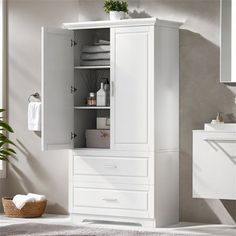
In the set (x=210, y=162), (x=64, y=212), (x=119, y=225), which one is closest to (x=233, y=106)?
(x=210, y=162)

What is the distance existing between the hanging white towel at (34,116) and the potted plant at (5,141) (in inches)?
7.9

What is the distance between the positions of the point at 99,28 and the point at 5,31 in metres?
1.10

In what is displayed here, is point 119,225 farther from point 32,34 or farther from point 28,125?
point 32,34

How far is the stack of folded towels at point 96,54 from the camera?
6.50 meters

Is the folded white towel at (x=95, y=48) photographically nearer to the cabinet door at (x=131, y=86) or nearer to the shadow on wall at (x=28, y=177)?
the cabinet door at (x=131, y=86)

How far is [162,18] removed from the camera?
257 inches

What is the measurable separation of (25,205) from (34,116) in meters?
0.87

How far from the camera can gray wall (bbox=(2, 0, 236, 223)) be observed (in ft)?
20.8

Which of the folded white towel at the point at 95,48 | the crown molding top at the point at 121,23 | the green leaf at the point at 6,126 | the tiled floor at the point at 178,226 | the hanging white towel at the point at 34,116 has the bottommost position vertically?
the tiled floor at the point at 178,226

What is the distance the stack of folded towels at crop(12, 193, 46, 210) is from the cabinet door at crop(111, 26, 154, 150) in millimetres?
972

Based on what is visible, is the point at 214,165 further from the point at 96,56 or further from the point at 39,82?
the point at 39,82

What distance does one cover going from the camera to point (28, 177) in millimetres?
7176

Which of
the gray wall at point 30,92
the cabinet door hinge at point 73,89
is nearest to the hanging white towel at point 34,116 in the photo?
the gray wall at point 30,92

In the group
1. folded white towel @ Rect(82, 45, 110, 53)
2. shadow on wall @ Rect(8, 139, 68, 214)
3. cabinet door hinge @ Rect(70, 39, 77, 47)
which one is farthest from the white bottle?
shadow on wall @ Rect(8, 139, 68, 214)
